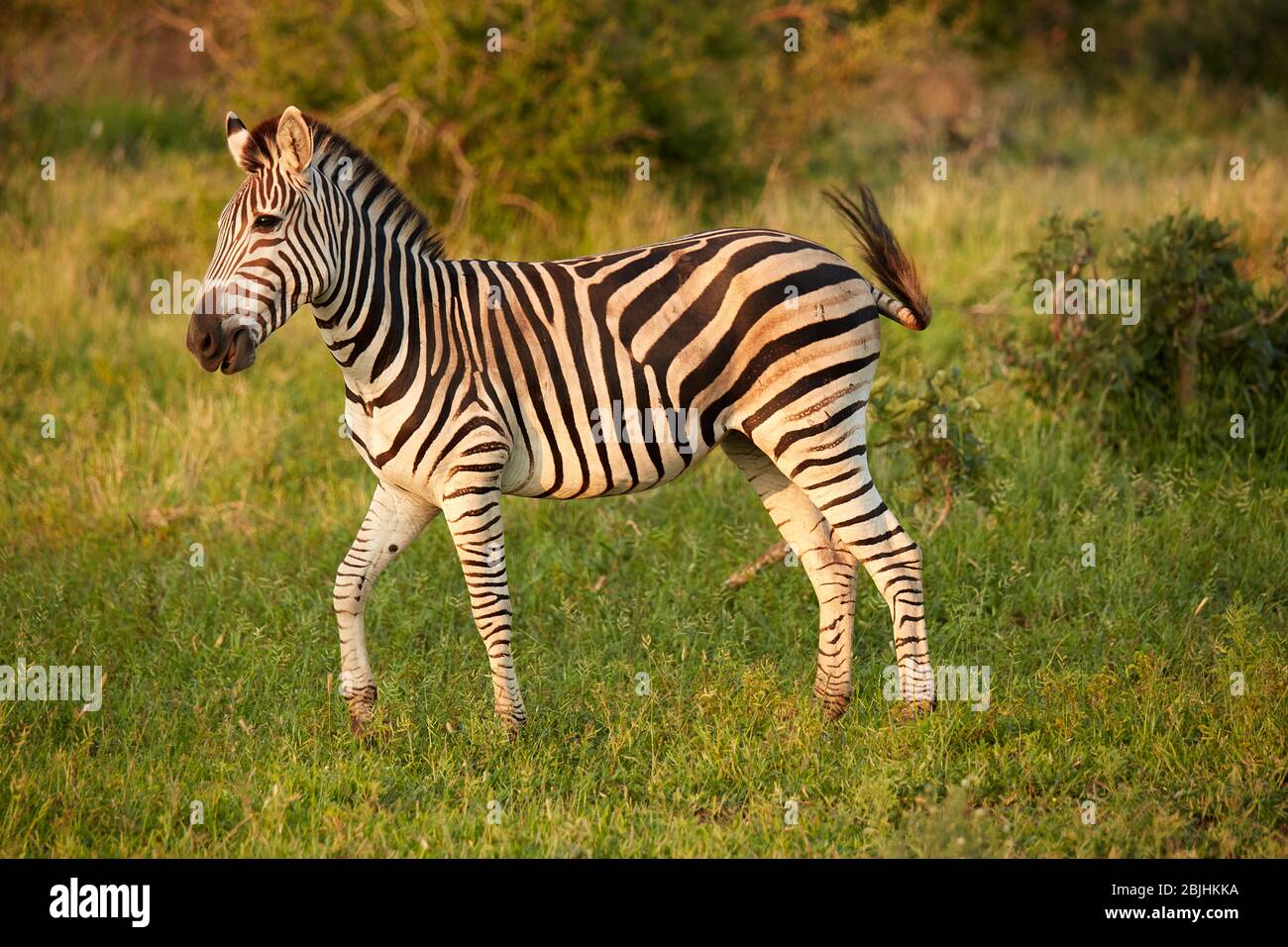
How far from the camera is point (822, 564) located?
20.0 feet

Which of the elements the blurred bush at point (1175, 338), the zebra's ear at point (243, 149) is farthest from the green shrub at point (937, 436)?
the zebra's ear at point (243, 149)

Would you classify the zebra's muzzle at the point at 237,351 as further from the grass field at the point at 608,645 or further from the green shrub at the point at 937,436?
the green shrub at the point at 937,436

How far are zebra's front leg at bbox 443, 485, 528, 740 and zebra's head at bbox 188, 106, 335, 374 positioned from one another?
100 centimetres

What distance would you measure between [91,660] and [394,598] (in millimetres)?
1490

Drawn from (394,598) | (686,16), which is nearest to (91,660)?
(394,598)

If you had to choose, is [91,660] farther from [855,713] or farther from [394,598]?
[855,713]

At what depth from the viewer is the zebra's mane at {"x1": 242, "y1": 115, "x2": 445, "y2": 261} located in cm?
526

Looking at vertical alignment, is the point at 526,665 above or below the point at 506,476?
below

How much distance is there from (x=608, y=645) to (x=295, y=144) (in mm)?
2763

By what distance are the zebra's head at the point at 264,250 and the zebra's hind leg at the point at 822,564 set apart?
205 cm

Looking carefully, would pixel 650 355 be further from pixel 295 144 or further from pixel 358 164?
pixel 295 144

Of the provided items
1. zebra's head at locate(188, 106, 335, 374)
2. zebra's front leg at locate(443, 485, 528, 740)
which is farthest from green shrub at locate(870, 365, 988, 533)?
zebra's head at locate(188, 106, 335, 374)

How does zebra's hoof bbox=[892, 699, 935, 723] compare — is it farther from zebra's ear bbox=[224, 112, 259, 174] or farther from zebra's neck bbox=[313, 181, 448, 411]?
zebra's ear bbox=[224, 112, 259, 174]

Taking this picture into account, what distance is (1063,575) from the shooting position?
6.98 metres
